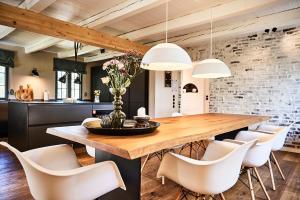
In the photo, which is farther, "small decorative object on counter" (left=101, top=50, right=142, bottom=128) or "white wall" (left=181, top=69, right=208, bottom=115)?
"white wall" (left=181, top=69, right=208, bottom=115)

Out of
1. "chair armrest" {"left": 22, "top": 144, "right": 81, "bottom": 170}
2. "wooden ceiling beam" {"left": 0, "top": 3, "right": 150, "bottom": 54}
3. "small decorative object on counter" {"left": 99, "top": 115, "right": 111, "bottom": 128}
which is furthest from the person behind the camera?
"wooden ceiling beam" {"left": 0, "top": 3, "right": 150, "bottom": 54}

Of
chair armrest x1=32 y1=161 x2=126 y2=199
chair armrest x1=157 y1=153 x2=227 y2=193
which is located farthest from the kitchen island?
chair armrest x1=157 y1=153 x2=227 y2=193

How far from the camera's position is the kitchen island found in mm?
3371

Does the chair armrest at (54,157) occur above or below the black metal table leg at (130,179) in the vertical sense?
above

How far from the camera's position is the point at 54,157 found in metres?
1.61

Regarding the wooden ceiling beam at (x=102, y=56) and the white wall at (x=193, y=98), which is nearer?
the white wall at (x=193, y=98)

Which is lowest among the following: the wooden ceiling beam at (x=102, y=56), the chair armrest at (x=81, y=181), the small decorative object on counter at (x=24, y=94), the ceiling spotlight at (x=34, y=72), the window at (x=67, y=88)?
the chair armrest at (x=81, y=181)

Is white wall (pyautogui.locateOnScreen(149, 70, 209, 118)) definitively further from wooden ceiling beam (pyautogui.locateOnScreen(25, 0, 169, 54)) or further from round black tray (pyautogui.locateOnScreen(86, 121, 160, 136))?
round black tray (pyautogui.locateOnScreen(86, 121, 160, 136))

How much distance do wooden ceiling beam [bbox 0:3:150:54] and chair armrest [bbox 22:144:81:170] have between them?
1925 mm

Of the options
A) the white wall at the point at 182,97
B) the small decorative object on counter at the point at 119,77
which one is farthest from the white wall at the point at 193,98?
the small decorative object on counter at the point at 119,77

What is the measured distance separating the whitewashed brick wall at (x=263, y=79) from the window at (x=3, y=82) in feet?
20.1

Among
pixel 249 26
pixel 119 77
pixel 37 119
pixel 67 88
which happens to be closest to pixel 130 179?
pixel 119 77

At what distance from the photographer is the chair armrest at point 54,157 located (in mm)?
1536

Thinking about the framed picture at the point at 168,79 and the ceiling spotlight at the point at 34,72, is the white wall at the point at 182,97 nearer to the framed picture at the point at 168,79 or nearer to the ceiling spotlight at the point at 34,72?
the framed picture at the point at 168,79
